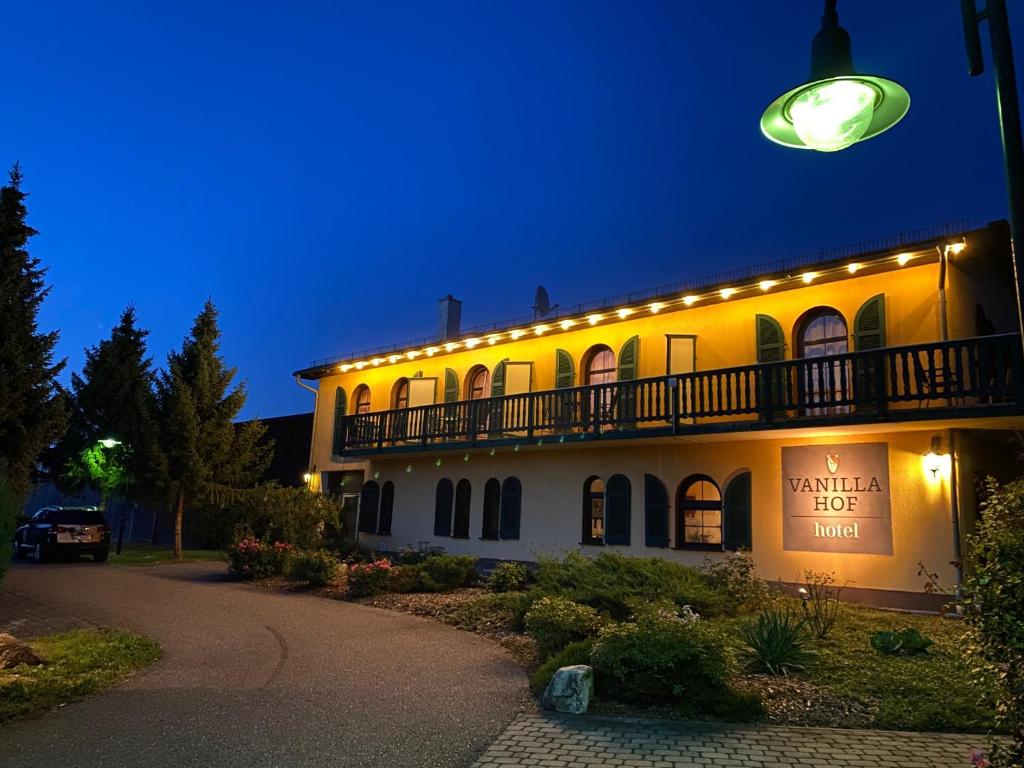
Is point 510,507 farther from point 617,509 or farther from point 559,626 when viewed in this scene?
point 559,626

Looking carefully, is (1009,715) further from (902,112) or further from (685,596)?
(685,596)

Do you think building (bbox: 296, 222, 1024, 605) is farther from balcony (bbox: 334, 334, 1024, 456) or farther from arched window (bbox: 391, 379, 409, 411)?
arched window (bbox: 391, 379, 409, 411)

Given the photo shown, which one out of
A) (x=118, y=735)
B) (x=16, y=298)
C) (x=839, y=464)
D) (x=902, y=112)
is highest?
(x=16, y=298)

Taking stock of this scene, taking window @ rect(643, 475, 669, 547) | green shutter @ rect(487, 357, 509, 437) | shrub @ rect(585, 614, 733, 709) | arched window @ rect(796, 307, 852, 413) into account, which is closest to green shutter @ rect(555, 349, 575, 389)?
green shutter @ rect(487, 357, 509, 437)

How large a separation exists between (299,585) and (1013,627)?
13857 millimetres

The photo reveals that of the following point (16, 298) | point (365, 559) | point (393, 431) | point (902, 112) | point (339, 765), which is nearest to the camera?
point (902, 112)

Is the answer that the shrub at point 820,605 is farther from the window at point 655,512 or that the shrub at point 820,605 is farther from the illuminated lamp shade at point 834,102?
the illuminated lamp shade at point 834,102

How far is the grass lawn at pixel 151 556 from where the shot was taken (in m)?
21.0

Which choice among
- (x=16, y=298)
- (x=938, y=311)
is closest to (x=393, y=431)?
(x=16, y=298)

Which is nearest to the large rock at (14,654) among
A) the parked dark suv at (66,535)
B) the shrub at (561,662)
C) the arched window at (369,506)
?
the shrub at (561,662)

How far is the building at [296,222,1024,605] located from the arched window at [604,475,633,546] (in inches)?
1.8

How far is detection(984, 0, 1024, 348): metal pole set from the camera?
3.78 meters

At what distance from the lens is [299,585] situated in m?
15.2

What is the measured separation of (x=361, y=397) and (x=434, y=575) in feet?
33.7
